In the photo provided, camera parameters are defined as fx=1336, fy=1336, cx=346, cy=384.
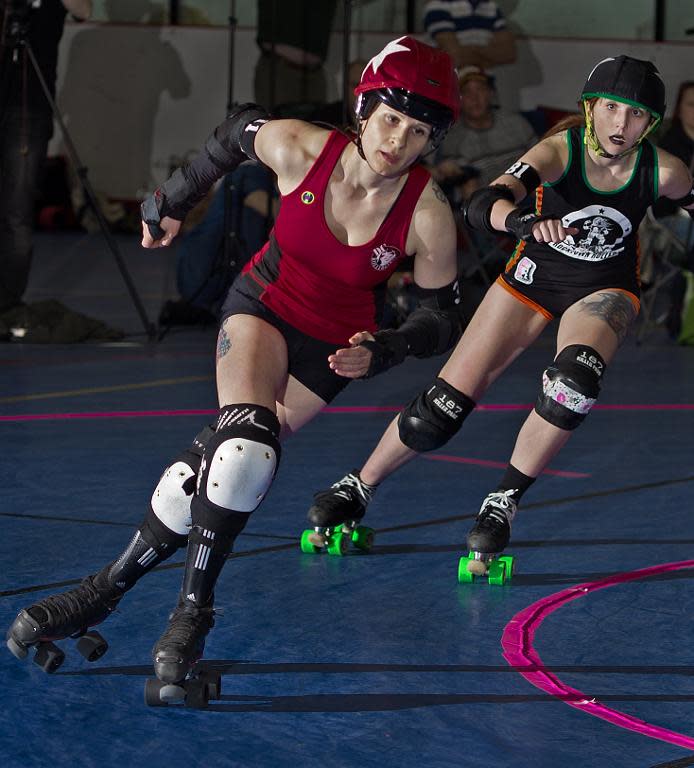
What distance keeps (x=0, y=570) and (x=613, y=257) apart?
76.8 inches

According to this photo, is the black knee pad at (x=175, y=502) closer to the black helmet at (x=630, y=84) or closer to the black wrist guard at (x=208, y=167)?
the black wrist guard at (x=208, y=167)

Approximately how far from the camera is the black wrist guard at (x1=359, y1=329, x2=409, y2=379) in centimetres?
294

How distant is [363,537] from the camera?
3.81 metres

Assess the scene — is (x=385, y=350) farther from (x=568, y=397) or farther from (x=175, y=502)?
(x=568, y=397)

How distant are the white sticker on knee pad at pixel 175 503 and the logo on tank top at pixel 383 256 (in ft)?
2.42

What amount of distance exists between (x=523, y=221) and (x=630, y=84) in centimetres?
60

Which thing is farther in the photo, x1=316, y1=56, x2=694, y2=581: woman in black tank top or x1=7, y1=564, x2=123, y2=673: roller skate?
x1=316, y1=56, x2=694, y2=581: woman in black tank top

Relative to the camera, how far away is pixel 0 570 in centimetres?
346

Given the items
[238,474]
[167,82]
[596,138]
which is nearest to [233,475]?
[238,474]

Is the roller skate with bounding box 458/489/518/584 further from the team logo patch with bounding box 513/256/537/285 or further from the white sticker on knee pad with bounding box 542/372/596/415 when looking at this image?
the team logo patch with bounding box 513/256/537/285

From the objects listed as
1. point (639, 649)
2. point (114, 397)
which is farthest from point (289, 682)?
point (114, 397)

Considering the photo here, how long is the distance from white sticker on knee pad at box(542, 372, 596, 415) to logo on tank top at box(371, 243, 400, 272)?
64cm

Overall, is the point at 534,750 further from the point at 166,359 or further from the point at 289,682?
the point at 166,359

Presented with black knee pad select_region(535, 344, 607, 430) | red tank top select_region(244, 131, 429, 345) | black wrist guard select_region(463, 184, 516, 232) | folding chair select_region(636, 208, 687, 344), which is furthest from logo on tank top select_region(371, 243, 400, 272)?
folding chair select_region(636, 208, 687, 344)
